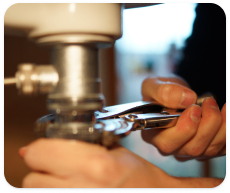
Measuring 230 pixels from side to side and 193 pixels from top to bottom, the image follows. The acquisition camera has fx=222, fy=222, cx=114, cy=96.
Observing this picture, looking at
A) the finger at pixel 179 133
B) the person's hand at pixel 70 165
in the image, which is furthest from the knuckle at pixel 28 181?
the finger at pixel 179 133

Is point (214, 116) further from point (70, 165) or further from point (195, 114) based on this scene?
point (70, 165)

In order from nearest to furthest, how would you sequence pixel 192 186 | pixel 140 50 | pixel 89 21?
pixel 89 21, pixel 192 186, pixel 140 50

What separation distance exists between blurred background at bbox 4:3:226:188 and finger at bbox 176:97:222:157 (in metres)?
0.06

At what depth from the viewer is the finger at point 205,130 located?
36 cm

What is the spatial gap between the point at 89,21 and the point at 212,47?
0.44 m

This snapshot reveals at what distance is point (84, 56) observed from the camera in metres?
0.23

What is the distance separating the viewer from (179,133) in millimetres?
359

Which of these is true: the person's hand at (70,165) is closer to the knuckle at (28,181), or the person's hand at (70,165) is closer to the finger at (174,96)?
the knuckle at (28,181)

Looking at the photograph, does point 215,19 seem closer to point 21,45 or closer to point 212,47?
point 212,47

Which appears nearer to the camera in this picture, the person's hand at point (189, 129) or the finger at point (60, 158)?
the finger at point (60, 158)

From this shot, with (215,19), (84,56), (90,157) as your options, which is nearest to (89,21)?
(84,56)

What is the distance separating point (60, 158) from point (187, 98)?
0.25 m

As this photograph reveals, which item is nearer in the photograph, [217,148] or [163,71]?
[217,148]

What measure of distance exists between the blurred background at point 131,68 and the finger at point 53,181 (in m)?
0.09
